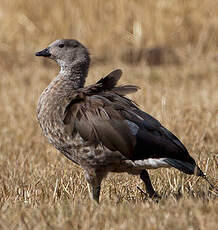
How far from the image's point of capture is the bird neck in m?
4.06

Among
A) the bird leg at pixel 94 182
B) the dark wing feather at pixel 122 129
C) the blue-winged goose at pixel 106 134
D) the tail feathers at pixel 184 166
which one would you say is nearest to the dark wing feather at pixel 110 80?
the blue-winged goose at pixel 106 134

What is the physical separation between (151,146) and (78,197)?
62 centimetres

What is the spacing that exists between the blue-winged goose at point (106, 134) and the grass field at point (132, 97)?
20 cm

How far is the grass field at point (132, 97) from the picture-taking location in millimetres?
3018

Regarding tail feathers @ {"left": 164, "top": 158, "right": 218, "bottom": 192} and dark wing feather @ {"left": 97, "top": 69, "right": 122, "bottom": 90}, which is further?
dark wing feather @ {"left": 97, "top": 69, "right": 122, "bottom": 90}

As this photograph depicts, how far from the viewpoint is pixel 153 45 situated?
10.3 metres

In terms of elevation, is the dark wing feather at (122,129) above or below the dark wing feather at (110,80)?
below

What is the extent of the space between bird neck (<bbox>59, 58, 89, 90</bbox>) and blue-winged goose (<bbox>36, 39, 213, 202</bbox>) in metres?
0.20

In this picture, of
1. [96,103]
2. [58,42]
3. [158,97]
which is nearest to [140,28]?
[158,97]

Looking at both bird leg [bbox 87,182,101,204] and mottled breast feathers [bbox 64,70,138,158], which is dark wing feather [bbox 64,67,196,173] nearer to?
mottled breast feathers [bbox 64,70,138,158]

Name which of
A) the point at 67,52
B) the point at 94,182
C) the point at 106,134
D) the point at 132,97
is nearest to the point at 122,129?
the point at 106,134

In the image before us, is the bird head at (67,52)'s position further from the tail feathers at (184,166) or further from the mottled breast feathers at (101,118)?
the tail feathers at (184,166)

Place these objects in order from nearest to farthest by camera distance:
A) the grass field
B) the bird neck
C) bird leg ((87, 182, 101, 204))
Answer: the grass field, bird leg ((87, 182, 101, 204)), the bird neck

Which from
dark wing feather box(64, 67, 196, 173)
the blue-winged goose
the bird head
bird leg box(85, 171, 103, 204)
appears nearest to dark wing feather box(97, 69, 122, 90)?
the blue-winged goose
